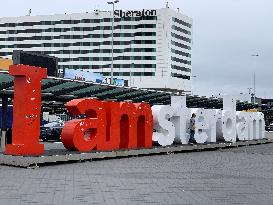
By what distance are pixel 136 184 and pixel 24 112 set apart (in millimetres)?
5856

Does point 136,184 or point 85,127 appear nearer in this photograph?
point 136,184

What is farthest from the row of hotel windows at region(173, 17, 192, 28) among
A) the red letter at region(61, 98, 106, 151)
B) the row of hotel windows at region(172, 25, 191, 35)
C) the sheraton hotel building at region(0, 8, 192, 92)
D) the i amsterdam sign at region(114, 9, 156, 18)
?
the red letter at region(61, 98, 106, 151)

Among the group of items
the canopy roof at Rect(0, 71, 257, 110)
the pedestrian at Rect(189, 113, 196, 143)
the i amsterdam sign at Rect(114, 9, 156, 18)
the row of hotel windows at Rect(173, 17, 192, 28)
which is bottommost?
the pedestrian at Rect(189, 113, 196, 143)

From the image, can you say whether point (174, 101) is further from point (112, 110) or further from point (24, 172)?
point (24, 172)

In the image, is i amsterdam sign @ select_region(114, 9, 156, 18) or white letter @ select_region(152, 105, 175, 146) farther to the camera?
i amsterdam sign @ select_region(114, 9, 156, 18)

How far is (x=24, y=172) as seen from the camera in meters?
13.5

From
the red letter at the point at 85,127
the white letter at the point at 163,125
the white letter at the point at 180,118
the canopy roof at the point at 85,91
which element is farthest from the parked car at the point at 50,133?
the red letter at the point at 85,127

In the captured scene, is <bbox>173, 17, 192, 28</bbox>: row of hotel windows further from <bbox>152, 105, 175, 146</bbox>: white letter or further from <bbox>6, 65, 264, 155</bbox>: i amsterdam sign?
<bbox>152, 105, 175, 146</bbox>: white letter

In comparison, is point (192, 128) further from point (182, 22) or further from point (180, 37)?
point (182, 22)

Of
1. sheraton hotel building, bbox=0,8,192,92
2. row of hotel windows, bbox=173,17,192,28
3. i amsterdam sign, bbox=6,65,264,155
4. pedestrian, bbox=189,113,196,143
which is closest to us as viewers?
i amsterdam sign, bbox=6,65,264,155

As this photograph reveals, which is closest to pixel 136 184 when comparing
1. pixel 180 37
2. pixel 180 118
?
pixel 180 118

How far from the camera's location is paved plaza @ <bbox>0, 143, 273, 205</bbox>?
360 inches

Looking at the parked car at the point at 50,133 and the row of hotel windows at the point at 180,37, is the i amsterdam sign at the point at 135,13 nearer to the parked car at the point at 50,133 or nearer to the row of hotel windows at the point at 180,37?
the row of hotel windows at the point at 180,37

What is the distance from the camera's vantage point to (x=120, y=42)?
12212 cm
